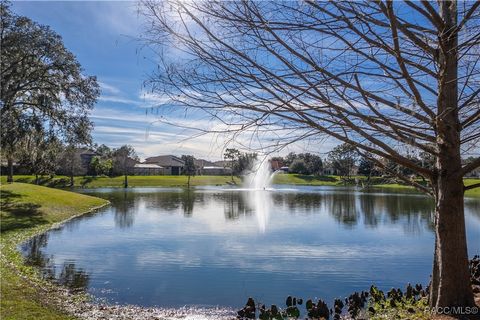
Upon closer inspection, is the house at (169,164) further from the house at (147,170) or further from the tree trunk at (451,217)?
the tree trunk at (451,217)

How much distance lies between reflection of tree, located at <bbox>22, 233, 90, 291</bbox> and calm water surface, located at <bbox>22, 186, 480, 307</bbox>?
3cm

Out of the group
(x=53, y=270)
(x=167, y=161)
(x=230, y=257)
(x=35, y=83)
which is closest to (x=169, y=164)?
(x=167, y=161)

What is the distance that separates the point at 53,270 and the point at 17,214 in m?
Result: 12.0

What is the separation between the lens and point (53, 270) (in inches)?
497

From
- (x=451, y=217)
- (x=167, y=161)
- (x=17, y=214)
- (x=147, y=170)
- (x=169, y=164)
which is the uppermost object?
(x=167, y=161)

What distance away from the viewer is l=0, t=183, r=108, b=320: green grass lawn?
779cm

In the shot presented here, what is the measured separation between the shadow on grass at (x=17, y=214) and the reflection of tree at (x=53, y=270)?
4.52 m

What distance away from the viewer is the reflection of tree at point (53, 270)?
11.2 metres

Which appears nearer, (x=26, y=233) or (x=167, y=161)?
(x=26, y=233)

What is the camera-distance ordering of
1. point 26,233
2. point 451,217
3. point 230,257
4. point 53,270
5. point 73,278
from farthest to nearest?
point 26,233 → point 230,257 → point 53,270 → point 73,278 → point 451,217

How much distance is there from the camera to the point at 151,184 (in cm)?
8162

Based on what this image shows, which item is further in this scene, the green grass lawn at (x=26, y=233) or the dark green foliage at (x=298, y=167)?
the dark green foliage at (x=298, y=167)

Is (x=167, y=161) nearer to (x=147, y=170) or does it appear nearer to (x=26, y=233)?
(x=147, y=170)

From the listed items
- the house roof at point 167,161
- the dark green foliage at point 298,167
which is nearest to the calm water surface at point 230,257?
the dark green foliage at point 298,167
